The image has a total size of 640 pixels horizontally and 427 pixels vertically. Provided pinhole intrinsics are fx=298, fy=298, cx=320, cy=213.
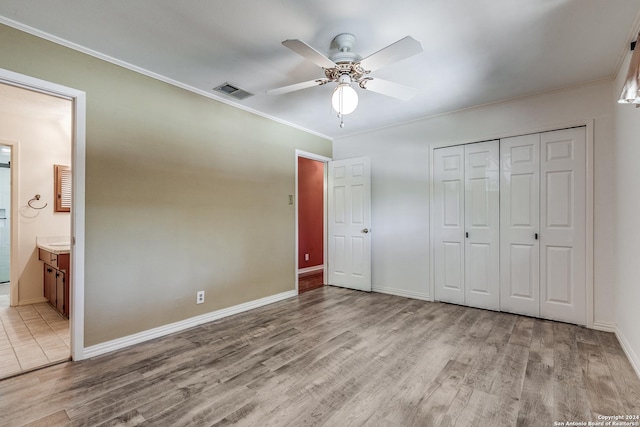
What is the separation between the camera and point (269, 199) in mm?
4051

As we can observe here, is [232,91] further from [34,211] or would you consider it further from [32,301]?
[32,301]

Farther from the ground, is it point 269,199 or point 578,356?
point 269,199

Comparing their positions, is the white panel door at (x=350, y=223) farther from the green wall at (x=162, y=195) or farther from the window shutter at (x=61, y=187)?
the window shutter at (x=61, y=187)

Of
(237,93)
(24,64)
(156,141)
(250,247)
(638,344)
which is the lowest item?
(638,344)

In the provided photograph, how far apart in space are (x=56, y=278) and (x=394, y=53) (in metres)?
4.44

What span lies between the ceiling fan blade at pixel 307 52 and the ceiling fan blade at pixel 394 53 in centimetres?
27

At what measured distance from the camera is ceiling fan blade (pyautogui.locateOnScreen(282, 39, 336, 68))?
1886 mm

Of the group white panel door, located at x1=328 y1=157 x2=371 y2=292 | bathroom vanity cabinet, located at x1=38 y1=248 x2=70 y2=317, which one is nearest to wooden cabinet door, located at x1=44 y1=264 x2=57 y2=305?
bathroom vanity cabinet, located at x1=38 y1=248 x2=70 y2=317

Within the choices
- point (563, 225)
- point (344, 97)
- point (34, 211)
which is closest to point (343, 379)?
point (344, 97)

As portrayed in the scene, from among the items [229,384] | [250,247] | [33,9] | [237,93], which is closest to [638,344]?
[229,384]

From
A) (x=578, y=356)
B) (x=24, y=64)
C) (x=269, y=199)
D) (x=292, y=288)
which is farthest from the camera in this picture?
(x=292, y=288)

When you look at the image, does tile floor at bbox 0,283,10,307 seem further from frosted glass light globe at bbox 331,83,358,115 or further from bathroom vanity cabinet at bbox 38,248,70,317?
frosted glass light globe at bbox 331,83,358,115

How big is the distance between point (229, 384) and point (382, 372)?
3.63 ft

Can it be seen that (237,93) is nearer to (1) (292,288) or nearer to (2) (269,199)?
(2) (269,199)
